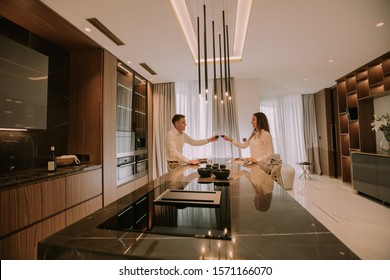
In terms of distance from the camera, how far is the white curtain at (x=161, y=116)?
469cm

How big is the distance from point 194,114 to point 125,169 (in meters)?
2.16

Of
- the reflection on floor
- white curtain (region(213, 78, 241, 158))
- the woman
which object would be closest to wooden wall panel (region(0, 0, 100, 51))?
the woman

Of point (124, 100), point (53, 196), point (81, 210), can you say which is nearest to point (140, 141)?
point (124, 100)

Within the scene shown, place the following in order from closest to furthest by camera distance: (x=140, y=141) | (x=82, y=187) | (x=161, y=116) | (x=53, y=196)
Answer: (x=53, y=196), (x=82, y=187), (x=140, y=141), (x=161, y=116)

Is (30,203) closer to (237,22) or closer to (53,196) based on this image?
(53,196)

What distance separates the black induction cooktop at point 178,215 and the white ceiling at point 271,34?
2.01m

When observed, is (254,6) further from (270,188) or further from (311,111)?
(311,111)

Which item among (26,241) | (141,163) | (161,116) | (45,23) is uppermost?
(45,23)

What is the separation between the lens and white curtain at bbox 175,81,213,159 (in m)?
4.65

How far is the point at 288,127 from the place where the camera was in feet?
21.1

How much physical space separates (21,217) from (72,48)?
236 centimetres

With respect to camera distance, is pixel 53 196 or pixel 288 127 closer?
pixel 53 196

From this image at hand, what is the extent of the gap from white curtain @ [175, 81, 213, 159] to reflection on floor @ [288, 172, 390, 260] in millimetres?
2327

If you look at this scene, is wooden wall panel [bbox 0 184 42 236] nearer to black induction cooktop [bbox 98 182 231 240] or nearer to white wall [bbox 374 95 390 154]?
black induction cooktop [bbox 98 182 231 240]
